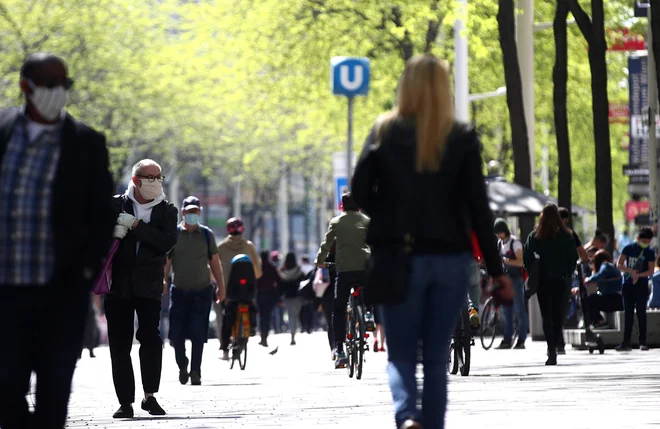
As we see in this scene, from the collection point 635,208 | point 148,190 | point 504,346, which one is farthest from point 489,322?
point 635,208

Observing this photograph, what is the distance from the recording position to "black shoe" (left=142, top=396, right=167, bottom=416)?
40.5 ft

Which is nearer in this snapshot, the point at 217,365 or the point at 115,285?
the point at 115,285

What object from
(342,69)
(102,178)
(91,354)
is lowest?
(91,354)

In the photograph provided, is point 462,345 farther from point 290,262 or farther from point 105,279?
point 290,262

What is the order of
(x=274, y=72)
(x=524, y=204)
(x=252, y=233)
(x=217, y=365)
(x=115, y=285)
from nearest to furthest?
(x=115, y=285) → (x=217, y=365) → (x=524, y=204) → (x=274, y=72) → (x=252, y=233)

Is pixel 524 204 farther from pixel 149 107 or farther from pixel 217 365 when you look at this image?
pixel 149 107

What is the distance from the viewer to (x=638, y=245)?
23031mm

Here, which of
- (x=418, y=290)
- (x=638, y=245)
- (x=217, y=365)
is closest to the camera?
(x=418, y=290)

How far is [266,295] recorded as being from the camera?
99.9 feet

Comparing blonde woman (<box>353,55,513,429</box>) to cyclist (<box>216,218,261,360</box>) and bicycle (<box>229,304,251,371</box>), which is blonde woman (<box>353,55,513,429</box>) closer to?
bicycle (<box>229,304,251,371</box>)

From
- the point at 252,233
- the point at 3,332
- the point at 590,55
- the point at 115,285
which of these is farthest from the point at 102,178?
the point at 252,233

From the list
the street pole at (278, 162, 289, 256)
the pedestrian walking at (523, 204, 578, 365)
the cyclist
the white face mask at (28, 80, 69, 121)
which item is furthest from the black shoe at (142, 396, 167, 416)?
the street pole at (278, 162, 289, 256)

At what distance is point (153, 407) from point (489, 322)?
13477 millimetres

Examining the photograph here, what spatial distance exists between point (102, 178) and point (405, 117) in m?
1.29
